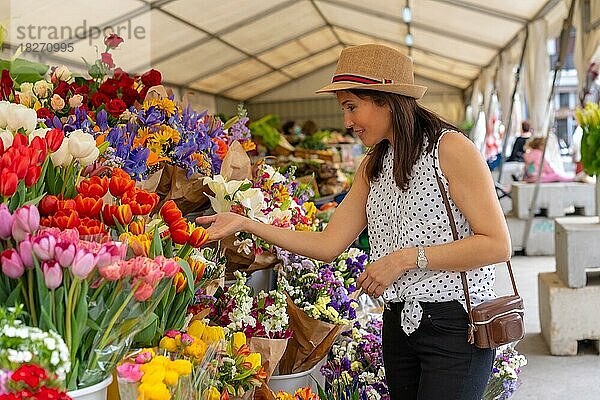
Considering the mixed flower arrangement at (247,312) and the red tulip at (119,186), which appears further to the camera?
the mixed flower arrangement at (247,312)

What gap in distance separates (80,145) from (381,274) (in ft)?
2.45

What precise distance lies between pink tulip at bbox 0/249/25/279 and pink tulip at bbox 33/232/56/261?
3 centimetres

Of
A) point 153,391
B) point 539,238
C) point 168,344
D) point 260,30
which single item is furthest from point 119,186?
point 260,30

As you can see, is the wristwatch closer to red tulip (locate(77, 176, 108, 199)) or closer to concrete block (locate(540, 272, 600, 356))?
red tulip (locate(77, 176, 108, 199))

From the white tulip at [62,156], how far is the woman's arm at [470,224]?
0.75m

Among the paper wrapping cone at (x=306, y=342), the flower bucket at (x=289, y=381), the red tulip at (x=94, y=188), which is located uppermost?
the red tulip at (x=94, y=188)

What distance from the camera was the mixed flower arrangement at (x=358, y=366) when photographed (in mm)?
2383

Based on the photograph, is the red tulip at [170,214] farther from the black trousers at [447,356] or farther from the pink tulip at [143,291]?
the black trousers at [447,356]

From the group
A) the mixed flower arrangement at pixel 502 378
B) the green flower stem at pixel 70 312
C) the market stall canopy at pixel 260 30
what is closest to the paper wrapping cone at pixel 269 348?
the green flower stem at pixel 70 312

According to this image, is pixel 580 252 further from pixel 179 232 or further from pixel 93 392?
pixel 93 392

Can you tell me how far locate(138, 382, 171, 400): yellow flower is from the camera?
1009 millimetres

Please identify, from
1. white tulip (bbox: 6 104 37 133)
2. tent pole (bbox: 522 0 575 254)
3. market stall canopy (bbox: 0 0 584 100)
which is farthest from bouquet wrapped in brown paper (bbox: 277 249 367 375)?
tent pole (bbox: 522 0 575 254)

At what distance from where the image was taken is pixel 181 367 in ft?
3.48

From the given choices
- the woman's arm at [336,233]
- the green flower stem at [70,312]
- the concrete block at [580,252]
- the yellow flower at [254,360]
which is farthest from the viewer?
the concrete block at [580,252]
